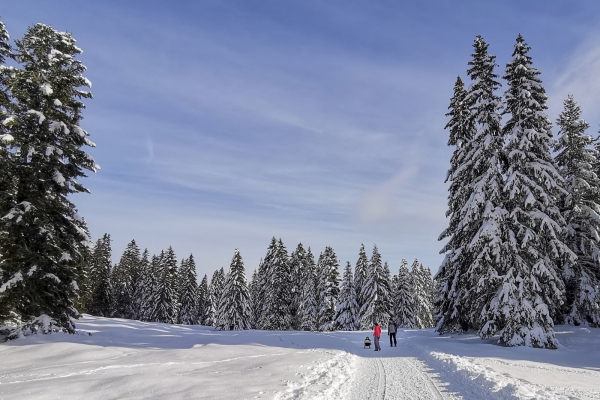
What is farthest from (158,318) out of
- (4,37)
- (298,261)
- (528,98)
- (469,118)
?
(528,98)

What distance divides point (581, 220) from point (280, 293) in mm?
37818

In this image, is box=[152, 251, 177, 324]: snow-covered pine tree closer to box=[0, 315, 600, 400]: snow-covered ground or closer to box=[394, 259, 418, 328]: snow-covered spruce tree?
box=[394, 259, 418, 328]: snow-covered spruce tree

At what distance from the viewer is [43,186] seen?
19125 mm

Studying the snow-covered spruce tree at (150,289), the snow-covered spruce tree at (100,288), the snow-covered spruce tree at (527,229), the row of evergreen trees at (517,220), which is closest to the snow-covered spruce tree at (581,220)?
the row of evergreen trees at (517,220)

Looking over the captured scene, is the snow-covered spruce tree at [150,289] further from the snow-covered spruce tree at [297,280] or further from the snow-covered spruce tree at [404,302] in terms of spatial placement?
the snow-covered spruce tree at [404,302]

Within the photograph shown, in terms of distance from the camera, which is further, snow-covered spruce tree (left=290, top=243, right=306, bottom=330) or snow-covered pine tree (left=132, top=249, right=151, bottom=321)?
snow-covered pine tree (left=132, top=249, right=151, bottom=321)

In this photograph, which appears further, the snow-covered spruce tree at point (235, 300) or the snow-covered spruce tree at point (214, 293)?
the snow-covered spruce tree at point (214, 293)

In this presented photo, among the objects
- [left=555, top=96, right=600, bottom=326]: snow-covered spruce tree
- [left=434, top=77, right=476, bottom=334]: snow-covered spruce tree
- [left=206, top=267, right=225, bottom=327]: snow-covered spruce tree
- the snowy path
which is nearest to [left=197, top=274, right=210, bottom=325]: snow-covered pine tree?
[left=206, top=267, right=225, bottom=327]: snow-covered spruce tree

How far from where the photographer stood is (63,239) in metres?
19.3

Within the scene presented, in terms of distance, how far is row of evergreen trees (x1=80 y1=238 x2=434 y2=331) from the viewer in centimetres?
5053

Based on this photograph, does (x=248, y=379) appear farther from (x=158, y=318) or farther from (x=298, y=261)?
(x=158, y=318)

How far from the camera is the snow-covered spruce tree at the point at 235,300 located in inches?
2029

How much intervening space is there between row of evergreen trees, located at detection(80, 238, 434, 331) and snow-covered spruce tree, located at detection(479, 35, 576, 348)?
2341cm

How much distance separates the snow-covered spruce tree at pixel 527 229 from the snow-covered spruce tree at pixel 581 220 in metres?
6.44
